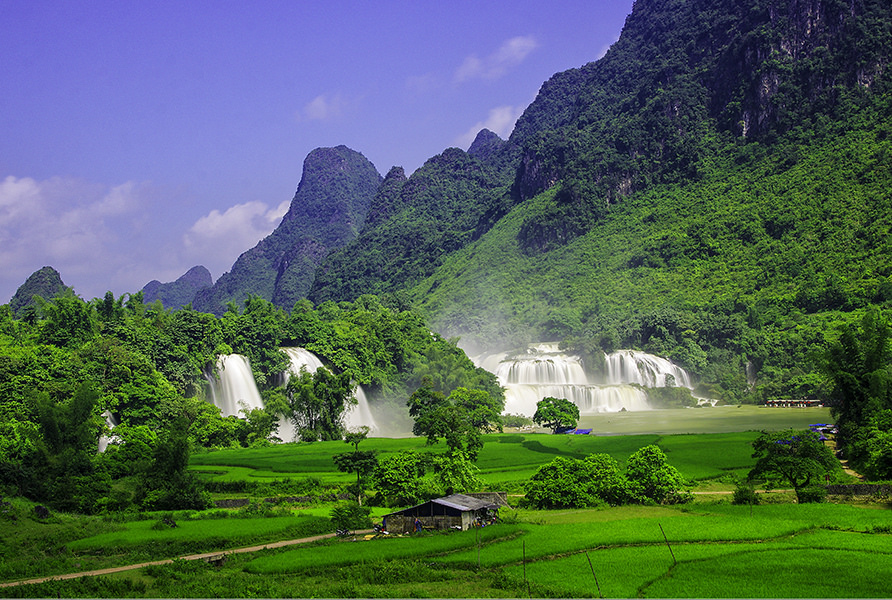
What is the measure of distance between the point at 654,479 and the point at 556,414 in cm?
2717

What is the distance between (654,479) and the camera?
1166 inches

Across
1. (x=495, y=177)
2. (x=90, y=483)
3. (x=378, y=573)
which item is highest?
(x=495, y=177)

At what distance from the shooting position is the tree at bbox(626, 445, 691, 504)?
29.5 metres

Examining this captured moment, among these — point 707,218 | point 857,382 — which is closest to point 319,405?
point 857,382

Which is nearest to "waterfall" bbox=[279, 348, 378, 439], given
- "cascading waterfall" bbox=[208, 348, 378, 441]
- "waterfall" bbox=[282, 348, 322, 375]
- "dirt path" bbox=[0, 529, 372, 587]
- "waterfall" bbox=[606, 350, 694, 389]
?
"waterfall" bbox=[282, 348, 322, 375]

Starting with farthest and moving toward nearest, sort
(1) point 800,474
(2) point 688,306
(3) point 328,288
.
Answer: (3) point 328,288 < (2) point 688,306 < (1) point 800,474

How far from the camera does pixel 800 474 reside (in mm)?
29266

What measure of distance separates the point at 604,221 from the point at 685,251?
2197cm

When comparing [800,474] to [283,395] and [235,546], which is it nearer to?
[235,546]

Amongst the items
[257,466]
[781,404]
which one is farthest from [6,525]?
[781,404]

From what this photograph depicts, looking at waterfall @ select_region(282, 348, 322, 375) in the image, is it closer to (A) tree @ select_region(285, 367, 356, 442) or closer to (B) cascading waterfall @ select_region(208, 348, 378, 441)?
(B) cascading waterfall @ select_region(208, 348, 378, 441)

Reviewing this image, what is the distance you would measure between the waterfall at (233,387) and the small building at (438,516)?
30429 millimetres

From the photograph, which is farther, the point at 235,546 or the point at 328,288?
the point at 328,288

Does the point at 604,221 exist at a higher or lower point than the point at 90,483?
higher
